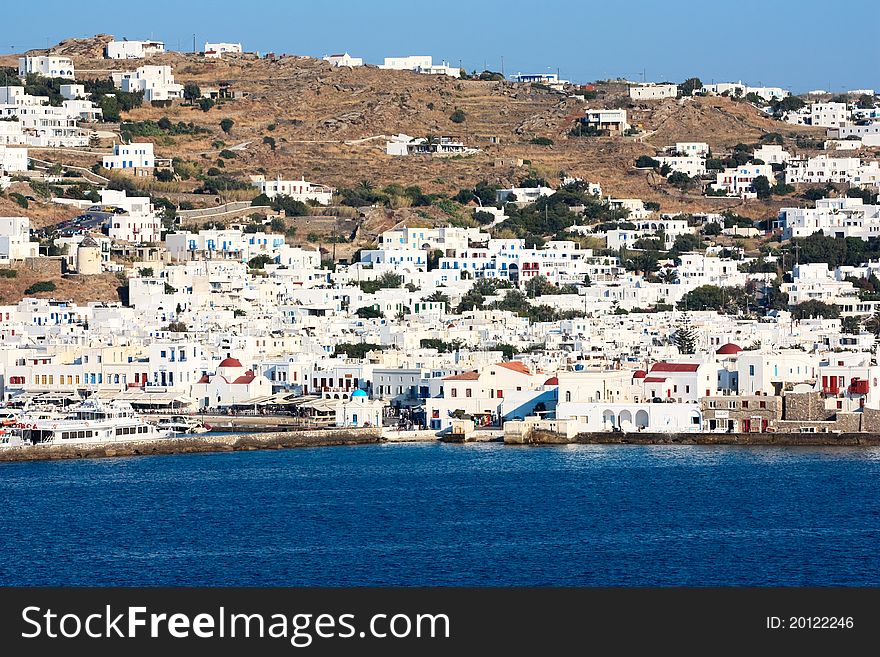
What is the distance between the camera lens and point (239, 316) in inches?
2506

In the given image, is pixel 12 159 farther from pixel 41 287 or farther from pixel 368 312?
pixel 368 312

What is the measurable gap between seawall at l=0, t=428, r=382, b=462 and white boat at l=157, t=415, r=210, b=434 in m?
1.19

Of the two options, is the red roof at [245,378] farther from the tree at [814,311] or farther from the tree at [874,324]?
the tree at [814,311]

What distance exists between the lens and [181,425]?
152 ft

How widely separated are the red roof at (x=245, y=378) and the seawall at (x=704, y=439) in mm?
8678

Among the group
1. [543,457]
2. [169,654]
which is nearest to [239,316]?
[543,457]

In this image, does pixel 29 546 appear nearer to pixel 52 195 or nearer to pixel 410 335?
pixel 410 335

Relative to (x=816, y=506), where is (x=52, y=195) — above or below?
above

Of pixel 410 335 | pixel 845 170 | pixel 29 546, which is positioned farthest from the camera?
pixel 845 170

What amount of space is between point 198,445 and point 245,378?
7.62m

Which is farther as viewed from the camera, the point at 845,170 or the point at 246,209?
the point at 845,170

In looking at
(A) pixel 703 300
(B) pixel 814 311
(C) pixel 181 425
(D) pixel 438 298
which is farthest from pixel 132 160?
(C) pixel 181 425

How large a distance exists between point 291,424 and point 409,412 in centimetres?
274

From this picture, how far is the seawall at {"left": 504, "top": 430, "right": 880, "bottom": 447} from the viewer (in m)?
43.0
